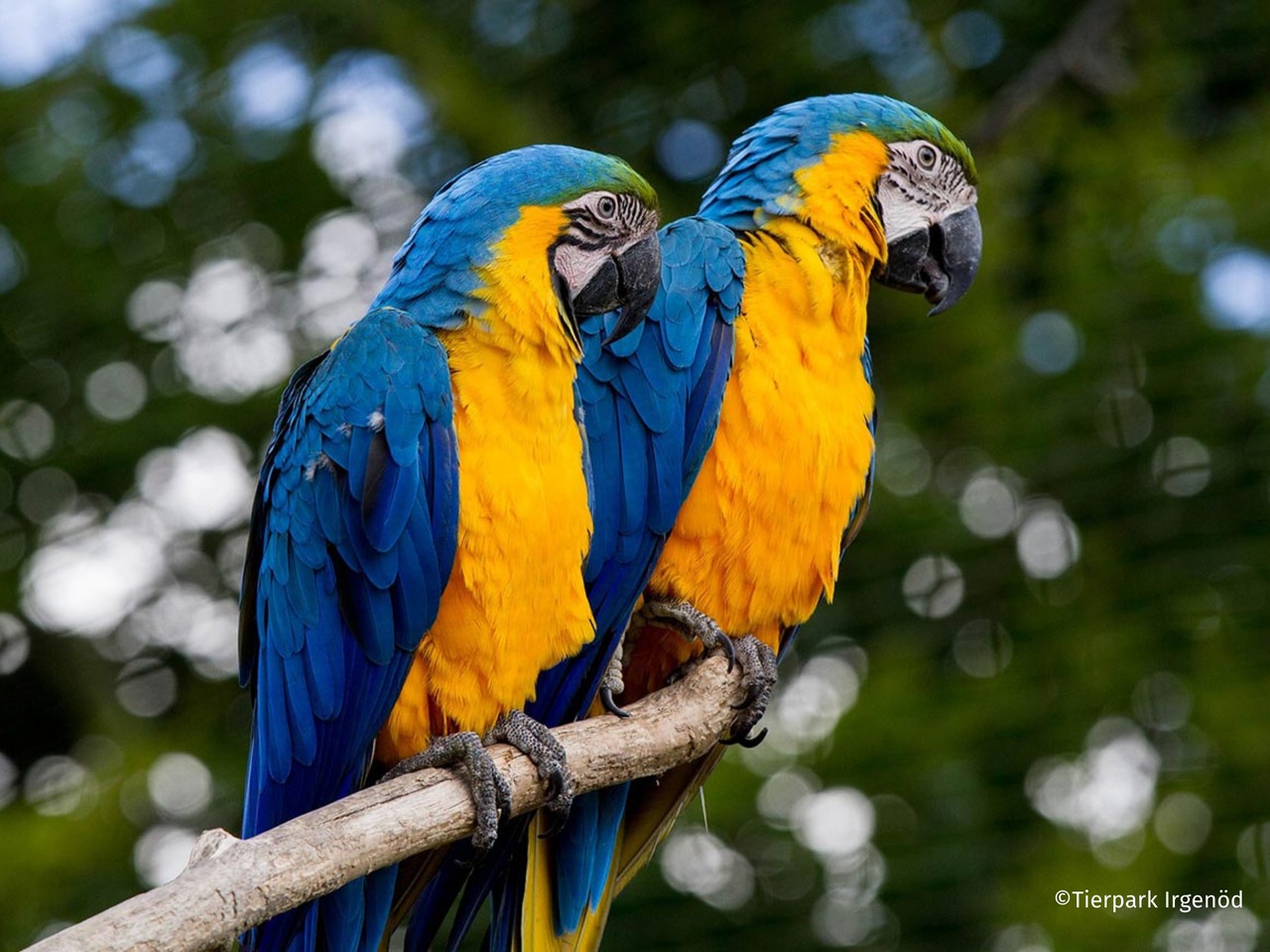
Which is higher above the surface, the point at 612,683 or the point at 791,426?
the point at 791,426

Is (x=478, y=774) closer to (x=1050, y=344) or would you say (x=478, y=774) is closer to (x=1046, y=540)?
(x=1046, y=540)

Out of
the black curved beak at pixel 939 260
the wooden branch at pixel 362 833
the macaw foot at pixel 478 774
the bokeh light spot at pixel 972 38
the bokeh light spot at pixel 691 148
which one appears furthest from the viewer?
the bokeh light spot at pixel 972 38

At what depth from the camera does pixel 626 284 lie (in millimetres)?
2148

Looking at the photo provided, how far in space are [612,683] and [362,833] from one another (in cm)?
61

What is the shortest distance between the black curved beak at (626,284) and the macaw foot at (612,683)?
49 centimetres

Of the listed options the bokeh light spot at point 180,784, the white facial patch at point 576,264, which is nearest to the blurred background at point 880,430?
the bokeh light spot at point 180,784

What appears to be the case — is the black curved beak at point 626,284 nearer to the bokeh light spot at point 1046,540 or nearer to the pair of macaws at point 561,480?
the pair of macaws at point 561,480

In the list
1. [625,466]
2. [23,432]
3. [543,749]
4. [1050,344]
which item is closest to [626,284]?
[625,466]

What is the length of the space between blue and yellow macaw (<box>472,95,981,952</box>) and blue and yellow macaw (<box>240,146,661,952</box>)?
0.24 m

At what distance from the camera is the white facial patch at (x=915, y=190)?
7.91 feet

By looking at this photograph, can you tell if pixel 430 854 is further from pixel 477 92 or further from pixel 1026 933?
pixel 477 92

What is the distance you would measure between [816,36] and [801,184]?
9.19ft

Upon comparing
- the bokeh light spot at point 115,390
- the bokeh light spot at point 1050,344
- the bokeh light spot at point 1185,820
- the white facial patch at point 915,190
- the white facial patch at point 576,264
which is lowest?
the bokeh light spot at point 1185,820

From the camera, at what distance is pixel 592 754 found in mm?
1970
